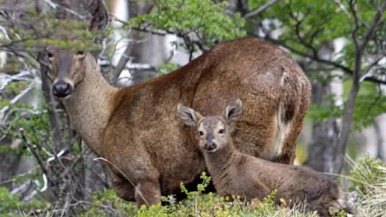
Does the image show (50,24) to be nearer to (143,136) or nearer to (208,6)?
(143,136)

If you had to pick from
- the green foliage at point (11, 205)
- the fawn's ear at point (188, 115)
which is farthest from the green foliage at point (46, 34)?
the green foliage at point (11, 205)

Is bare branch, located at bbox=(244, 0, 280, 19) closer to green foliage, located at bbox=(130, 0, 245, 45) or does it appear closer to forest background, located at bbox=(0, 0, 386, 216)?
forest background, located at bbox=(0, 0, 386, 216)

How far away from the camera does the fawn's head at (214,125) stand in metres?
13.5

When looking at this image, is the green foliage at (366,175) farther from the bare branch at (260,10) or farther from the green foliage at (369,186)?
the bare branch at (260,10)

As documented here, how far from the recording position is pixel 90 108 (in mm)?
14891

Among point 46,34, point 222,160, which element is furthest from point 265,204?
point 46,34

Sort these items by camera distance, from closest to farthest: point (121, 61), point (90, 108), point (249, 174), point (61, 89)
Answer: point (249, 174)
point (61, 89)
point (90, 108)
point (121, 61)

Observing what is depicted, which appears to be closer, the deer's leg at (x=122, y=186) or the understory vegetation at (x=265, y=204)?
the understory vegetation at (x=265, y=204)

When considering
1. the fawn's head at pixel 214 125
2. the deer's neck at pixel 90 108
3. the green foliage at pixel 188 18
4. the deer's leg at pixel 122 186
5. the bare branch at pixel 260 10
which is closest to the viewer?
the fawn's head at pixel 214 125

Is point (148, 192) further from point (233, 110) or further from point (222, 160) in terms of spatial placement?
point (233, 110)

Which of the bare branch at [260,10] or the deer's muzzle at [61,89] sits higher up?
the bare branch at [260,10]

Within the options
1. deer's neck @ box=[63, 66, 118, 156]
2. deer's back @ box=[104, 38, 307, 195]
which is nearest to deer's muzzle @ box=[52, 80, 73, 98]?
deer's neck @ box=[63, 66, 118, 156]

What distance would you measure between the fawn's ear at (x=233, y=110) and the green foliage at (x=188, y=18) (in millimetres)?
3665

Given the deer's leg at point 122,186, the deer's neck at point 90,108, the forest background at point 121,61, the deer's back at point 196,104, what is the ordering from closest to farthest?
the deer's back at point 196,104, the forest background at point 121,61, the deer's leg at point 122,186, the deer's neck at point 90,108
